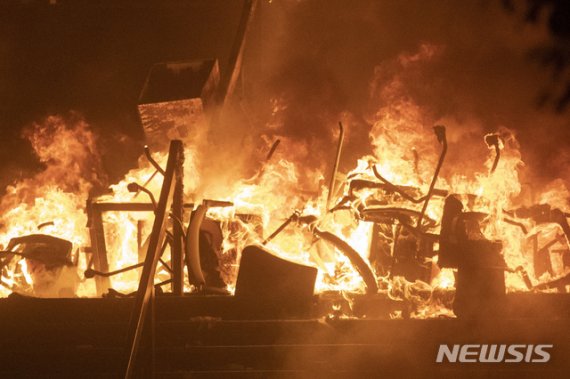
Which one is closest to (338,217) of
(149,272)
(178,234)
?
(178,234)

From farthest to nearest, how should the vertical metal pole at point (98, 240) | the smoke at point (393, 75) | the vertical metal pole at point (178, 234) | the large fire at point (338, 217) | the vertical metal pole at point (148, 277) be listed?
the smoke at point (393, 75), the vertical metal pole at point (98, 240), the large fire at point (338, 217), the vertical metal pole at point (178, 234), the vertical metal pole at point (148, 277)

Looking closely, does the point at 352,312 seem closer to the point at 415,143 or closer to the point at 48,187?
the point at 415,143

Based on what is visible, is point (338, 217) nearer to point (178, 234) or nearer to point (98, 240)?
point (178, 234)

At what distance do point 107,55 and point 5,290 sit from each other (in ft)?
24.8

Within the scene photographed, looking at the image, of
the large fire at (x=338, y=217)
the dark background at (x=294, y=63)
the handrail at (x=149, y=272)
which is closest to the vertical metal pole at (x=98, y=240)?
the large fire at (x=338, y=217)

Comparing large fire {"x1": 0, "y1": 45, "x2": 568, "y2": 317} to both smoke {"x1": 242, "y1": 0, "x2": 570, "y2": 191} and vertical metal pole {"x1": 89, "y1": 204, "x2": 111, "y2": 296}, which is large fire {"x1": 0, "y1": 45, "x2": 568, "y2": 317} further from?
smoke {"x1": 242, "y1": 0, "x2": 570, "y2": 191}

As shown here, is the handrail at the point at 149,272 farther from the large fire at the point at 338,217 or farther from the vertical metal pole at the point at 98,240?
the vertical metal pole at the point at 98,240

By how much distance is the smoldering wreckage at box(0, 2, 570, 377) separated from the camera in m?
5.90

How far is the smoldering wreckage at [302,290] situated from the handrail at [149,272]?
0.05 ft

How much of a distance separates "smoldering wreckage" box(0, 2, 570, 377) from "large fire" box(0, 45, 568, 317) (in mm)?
36

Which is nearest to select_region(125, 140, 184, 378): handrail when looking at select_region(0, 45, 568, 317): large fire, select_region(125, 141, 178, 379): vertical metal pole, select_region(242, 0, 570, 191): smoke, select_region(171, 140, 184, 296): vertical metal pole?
select_region(125, 141, 178, 379): vertical metal pole

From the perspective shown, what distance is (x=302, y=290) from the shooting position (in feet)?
20.5

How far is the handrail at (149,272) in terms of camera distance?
175 inches

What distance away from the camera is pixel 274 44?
13461 mm
